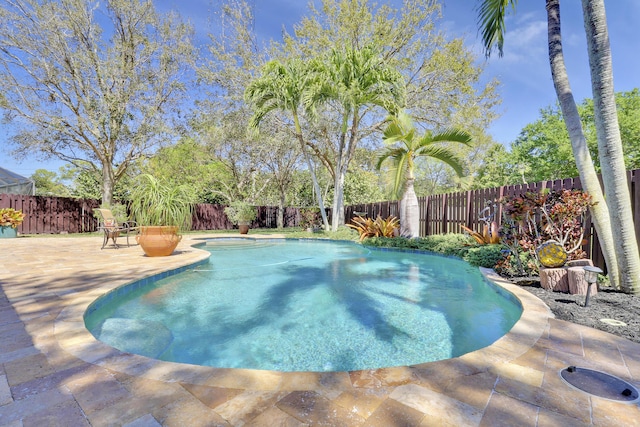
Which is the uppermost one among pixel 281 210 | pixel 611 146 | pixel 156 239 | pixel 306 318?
pixel 611 146

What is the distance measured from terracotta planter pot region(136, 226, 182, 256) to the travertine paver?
398cm

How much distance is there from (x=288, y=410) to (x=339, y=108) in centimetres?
1407

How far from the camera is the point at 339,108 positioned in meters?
14.2

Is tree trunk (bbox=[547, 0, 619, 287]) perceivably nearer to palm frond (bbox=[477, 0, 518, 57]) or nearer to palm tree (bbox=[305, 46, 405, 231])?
palm frond (bbox=[477, 0, 518, 57])

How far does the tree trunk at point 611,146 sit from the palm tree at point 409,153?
5.93 m

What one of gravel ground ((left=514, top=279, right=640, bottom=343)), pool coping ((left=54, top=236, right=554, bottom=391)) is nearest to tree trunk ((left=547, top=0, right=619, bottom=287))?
gravel ground ((left=514, top=279, right=640, bottom=343))

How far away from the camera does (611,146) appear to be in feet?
11.2

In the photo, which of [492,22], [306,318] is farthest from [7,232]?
[492,22]

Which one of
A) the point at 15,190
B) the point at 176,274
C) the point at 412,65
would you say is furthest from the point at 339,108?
the point at 15,190

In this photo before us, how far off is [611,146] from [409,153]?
6309mm

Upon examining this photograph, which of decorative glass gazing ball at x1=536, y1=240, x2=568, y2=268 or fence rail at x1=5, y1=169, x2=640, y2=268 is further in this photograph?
fence rail at x1=5, y1=169, x2=640, y2=268

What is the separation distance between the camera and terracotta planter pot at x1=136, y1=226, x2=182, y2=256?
20.4 feet

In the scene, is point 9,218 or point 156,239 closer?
point 156,239

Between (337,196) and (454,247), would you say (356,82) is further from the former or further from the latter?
(454,247)
